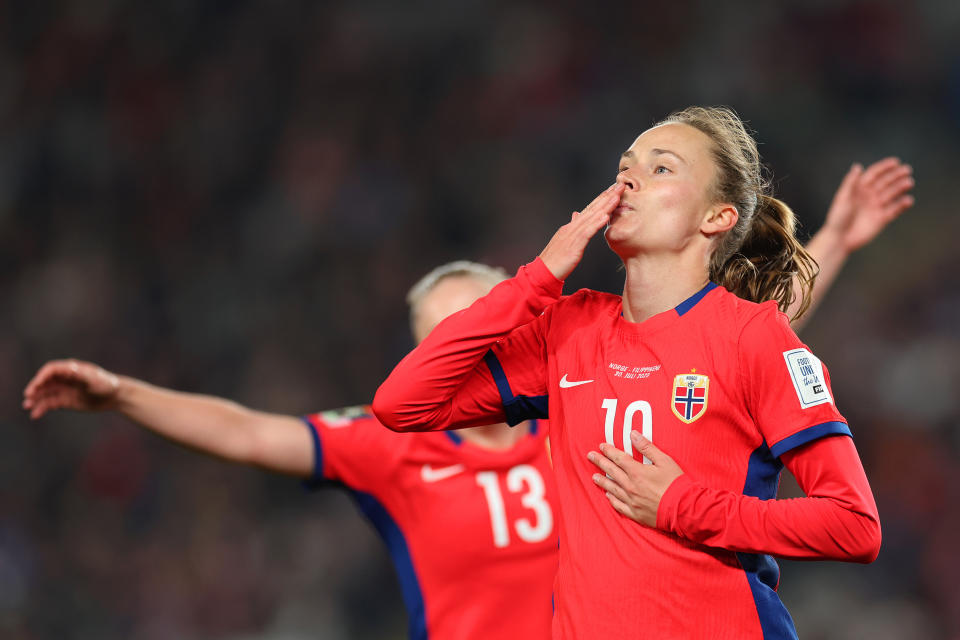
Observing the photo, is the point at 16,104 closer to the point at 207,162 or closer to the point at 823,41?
the point at 207,162

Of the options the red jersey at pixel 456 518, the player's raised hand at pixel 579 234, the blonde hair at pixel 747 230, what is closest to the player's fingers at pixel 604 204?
the player's raised hand at pixel 579 234

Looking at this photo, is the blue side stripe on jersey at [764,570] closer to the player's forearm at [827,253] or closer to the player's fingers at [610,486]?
the player's fingers at [610,486]

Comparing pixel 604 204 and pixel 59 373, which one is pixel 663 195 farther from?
pixel 59 373

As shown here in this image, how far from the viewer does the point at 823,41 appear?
287 inches

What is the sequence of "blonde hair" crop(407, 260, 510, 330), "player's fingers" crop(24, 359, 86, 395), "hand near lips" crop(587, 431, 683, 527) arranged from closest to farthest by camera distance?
"hand near lips" crop(587, 431, 683, 527) < "player's fingers" crop(24, 359, 86, 395) < "blonde hair" crop(407, 260, 510, 330)

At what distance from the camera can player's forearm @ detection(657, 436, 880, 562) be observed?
75.2 inches

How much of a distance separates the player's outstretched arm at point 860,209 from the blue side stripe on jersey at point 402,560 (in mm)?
1437

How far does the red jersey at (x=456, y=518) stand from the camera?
3.05 m

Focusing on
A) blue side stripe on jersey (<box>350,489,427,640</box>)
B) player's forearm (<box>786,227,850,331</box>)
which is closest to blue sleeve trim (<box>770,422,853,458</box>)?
player's forearm (<box>786,227,850,331</box>)

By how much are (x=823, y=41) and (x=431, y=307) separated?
5114 mm

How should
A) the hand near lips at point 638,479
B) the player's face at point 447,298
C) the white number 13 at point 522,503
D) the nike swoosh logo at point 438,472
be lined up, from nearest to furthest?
the hand near lips at point 638,479, the white number 13 at point 522,503, the nike swoosh logo at point 438,472, the player's face at point 447,298

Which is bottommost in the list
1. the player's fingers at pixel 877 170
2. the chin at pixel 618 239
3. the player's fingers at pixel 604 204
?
the chin at pixel 618 239

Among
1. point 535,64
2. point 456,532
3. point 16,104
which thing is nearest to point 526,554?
point 456,532

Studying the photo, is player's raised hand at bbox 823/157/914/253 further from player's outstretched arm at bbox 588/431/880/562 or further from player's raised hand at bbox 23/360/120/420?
player's raised hand at bbox 23/360/120/420
